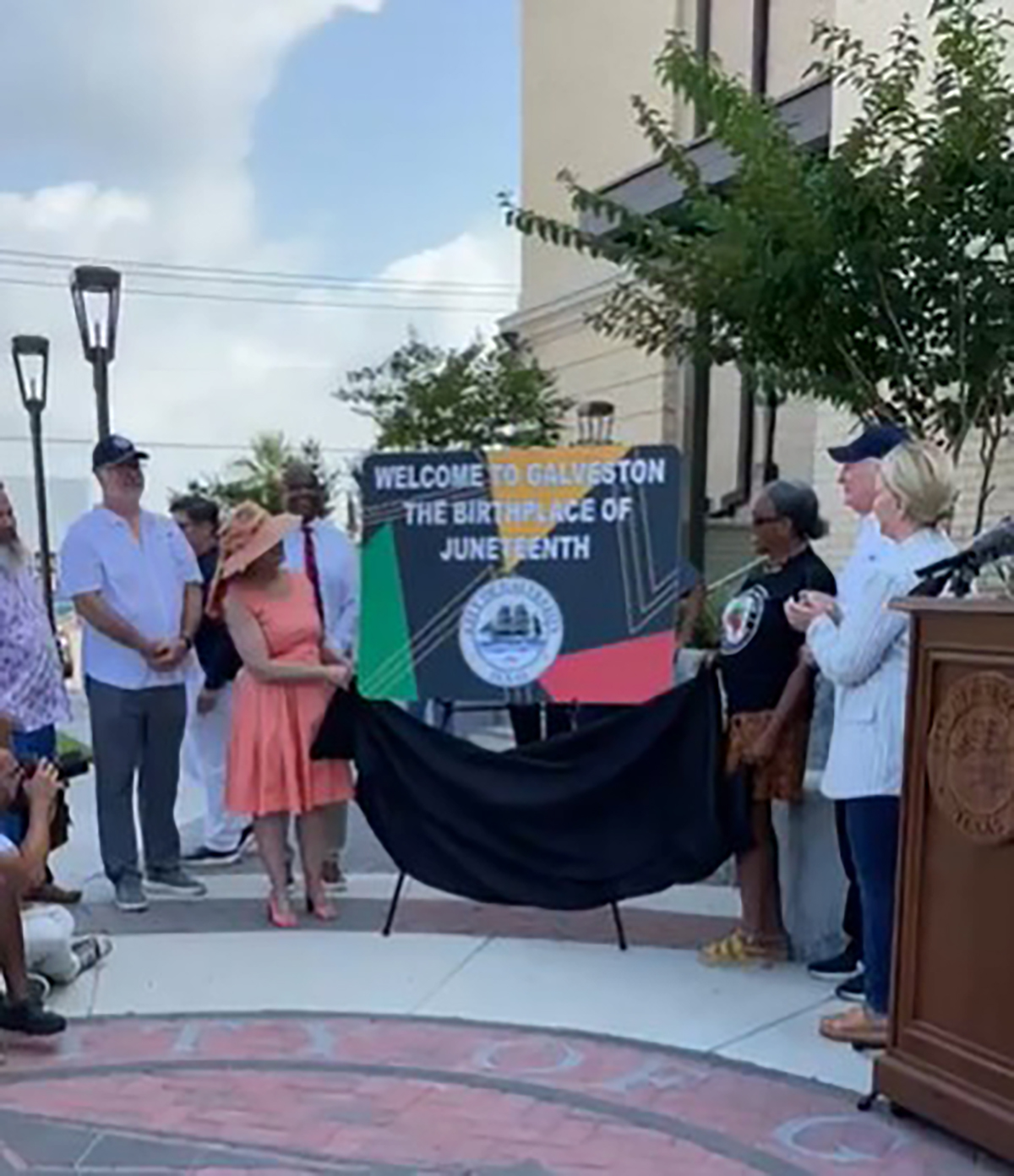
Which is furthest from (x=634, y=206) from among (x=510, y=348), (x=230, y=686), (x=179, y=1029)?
(x=179, y=1029)

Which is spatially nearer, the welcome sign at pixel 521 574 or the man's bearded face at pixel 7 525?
the welcome sign at pixel 521 574

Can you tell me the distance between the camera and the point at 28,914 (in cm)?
432

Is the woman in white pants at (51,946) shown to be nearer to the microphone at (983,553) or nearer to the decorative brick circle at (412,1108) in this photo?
the decorative brick circle at (412,1108)

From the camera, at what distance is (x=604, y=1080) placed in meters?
3.63

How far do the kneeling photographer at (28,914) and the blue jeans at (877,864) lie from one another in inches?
92.3

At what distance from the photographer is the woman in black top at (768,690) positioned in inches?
172

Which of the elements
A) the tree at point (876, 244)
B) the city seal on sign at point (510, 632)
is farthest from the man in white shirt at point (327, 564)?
the tree at point (876, 244)

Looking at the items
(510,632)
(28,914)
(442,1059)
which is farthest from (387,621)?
(442,1059)

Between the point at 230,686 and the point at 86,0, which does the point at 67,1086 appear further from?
the point at 86,0

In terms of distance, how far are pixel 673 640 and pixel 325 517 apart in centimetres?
203

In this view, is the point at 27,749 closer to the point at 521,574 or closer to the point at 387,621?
the point at 387,621

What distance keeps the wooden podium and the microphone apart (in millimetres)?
139

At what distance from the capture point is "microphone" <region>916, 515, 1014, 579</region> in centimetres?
324

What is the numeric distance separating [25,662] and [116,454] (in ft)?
2.89
